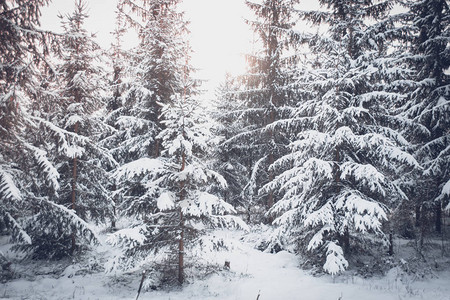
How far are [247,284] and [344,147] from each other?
720 centimetres

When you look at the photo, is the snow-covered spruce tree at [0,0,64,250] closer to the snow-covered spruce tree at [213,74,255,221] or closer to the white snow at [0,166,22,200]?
the white snow at [0,166,22,200]

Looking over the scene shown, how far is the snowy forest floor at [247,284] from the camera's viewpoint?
8.26 meters

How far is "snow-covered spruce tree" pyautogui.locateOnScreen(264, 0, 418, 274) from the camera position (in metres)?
8.95

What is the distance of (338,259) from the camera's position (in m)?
8.27

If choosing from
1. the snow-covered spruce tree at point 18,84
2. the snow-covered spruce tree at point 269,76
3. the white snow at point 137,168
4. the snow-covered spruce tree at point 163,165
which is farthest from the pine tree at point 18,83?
the snow-covered spruce tree at point 269,76

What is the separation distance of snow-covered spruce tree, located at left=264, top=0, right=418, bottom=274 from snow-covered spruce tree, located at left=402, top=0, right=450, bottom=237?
2277 millimetres

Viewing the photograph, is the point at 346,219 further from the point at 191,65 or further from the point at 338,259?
the point at 191,65

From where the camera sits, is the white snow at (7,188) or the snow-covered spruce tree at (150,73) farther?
the snow-covered spruce tree at (150,73)

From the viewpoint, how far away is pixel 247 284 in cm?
933

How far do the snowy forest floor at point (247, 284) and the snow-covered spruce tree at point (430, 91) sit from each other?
371cm

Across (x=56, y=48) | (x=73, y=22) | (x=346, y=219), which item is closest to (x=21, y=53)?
(x=56, y=48)

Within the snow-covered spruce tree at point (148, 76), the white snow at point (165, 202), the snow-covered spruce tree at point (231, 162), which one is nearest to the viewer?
the white snow at point (165, 202)

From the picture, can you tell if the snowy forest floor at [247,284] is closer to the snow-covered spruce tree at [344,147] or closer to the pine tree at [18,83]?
the snow-covered spruce tree at [344,147]

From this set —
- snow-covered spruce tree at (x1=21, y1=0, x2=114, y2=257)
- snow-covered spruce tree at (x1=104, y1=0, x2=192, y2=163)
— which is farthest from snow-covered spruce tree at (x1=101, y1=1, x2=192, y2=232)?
snow-covered spruce tree at (x1=21, y1=0, x2=114, y2=257)
